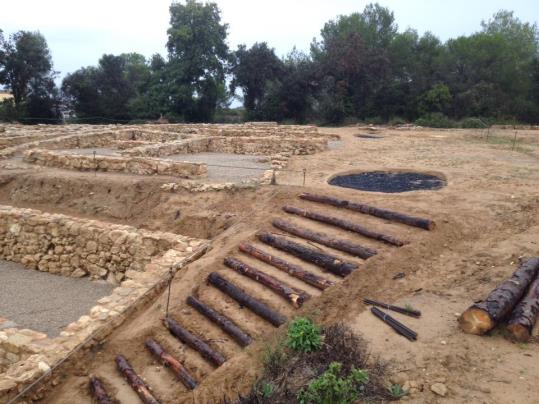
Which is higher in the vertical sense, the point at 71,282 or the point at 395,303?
the point at 395,303

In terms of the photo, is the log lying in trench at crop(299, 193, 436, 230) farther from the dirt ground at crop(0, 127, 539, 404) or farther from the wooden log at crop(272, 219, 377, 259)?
the wooden log at crop(272, 219, 377, 259)

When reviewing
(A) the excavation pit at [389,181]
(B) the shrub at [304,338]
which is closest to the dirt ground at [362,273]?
(A) the excavation pit at [389,181]

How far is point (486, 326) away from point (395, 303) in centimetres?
121

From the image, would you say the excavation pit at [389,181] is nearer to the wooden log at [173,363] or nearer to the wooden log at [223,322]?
the wooden log at [223,322]

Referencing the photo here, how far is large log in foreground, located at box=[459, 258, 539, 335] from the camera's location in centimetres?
505

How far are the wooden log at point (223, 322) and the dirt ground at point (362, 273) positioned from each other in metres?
0.10


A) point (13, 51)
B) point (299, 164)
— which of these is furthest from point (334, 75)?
point (13, 51)

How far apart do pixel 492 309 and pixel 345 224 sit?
3416 mm

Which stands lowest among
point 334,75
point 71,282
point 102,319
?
point 71,282

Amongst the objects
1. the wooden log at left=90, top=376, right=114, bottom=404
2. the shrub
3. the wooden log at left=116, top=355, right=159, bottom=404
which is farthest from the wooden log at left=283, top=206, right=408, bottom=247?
the wooden log at left=90, top=376, right=114, bottom=404

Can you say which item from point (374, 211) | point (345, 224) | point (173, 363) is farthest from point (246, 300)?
point (374, 211)

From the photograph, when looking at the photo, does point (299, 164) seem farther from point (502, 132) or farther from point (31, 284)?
point (502, 132)

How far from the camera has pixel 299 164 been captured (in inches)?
566

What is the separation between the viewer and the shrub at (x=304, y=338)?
194 inches
